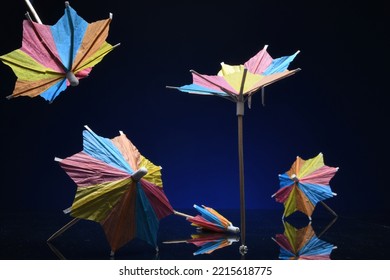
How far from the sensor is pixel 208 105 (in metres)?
3.97

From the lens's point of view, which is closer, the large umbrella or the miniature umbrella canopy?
the large umbrella

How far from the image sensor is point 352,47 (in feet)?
13.4

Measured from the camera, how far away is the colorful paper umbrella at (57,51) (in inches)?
62.2

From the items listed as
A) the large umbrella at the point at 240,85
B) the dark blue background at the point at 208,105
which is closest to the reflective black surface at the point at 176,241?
the large umbrella at the point at 240,85

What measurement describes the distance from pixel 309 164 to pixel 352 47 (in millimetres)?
1762

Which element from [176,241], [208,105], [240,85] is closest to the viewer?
[240,85]

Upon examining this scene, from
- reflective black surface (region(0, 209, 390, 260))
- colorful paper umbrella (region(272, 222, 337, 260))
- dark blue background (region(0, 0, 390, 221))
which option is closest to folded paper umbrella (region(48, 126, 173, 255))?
reflective black surface (region(0, 209, 390, 260))

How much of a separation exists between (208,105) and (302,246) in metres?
2.28

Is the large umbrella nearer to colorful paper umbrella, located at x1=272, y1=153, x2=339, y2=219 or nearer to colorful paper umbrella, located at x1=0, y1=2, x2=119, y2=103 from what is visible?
colorful paper umbrella, located at x1=0, y1=2, x2=119, y2=103

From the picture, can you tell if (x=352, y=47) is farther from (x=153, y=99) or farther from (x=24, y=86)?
(x=24, y=86)

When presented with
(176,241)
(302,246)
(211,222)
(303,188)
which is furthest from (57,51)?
(303,188)

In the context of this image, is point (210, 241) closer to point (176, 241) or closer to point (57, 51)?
point (176, 241)

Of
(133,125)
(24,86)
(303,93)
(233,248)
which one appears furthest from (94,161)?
(303,93)

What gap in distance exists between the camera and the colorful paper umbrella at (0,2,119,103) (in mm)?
1580
